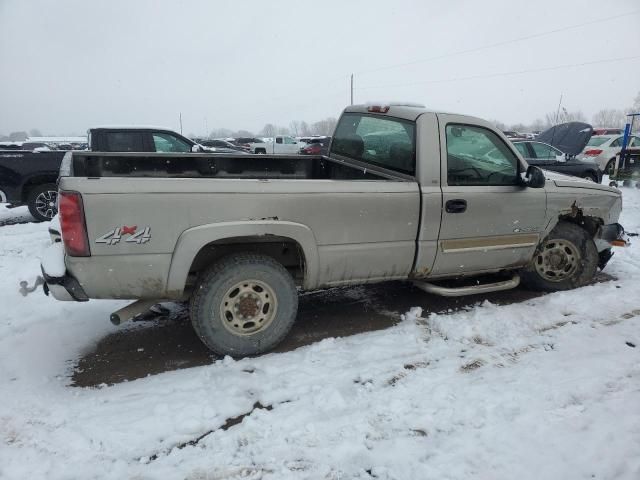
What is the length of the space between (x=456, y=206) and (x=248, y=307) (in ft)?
6.40

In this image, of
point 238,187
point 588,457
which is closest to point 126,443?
point 238,187

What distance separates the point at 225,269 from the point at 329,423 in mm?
1320

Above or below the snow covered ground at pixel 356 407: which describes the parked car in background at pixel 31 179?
above

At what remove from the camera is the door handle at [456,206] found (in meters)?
3.81

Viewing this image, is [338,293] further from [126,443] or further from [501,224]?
[126,443]

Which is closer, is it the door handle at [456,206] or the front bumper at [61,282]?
the front bumper at [61,282]

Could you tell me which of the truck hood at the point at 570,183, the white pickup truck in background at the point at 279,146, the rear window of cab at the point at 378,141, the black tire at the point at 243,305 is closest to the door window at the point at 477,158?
the rear window of cab at the point at 378,141

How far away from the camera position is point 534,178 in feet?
13.2

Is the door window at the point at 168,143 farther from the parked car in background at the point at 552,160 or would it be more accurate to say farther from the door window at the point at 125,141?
the parked car in background at the point at 552,160

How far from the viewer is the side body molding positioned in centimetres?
308

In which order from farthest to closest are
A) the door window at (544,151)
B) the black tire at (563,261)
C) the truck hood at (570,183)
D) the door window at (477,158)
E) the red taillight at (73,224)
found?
the door window at (544,151) → the black tire at (563,261) → the truck hood at (570,183) → the door window at (477,158) → the red taillight at (73,224)

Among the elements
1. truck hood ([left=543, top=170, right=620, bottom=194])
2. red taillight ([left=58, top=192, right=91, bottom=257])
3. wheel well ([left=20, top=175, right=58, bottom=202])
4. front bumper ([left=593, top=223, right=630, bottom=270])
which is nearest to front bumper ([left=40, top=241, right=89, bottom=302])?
red taillight ([left=58, top=192, right=91, bottom=257])

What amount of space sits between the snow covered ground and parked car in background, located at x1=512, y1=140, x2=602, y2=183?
868cm

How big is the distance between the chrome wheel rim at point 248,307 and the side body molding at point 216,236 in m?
0.37
